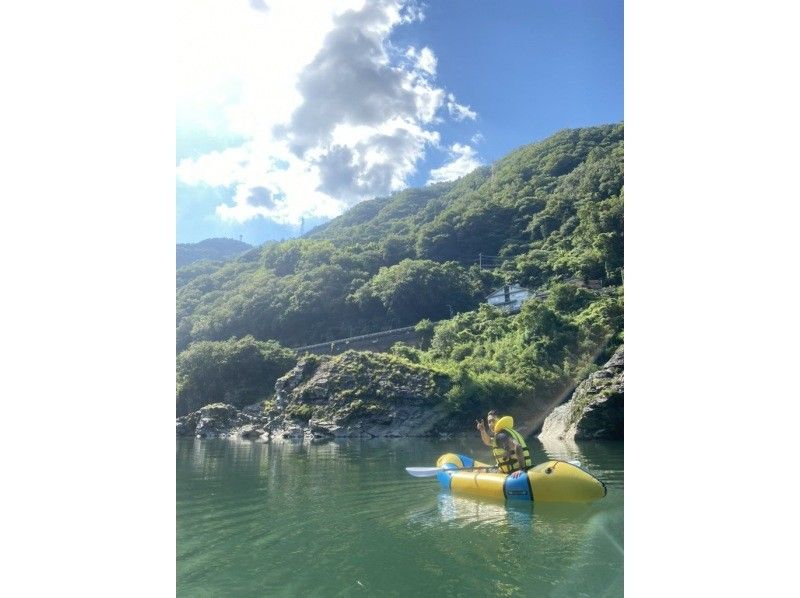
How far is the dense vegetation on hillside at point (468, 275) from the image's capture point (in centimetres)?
1052

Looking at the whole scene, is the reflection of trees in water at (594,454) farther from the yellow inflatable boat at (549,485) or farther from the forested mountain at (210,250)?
the forested mountain at (210,250)

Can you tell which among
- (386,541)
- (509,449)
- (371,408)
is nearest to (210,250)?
(371,408)

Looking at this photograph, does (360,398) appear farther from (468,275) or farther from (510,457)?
(510,457)

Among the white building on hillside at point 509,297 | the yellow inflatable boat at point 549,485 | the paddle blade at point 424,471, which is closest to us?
the yellow inflatable boat at point 549,485

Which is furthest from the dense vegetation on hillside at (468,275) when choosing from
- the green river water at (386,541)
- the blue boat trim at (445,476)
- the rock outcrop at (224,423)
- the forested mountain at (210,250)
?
the green river water at (386,541)

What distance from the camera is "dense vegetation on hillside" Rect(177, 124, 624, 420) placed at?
1052 centimetres

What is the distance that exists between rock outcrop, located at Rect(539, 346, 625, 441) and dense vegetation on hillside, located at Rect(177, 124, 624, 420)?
44 cm

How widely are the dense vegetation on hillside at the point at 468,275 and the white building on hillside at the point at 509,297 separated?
0.76 feet

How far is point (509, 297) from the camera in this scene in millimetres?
11875

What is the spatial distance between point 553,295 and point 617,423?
311 cm

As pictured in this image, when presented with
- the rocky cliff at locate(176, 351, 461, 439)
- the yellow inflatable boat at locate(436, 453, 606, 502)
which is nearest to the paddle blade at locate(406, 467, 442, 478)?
the yellow inflatable boat at locate(436, 453, 606, 502)

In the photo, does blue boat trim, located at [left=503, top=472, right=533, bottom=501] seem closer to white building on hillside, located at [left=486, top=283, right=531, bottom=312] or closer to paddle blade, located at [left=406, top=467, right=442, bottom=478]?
paddle blade, located at [left=406, top=467, right=442, bottom=478]
